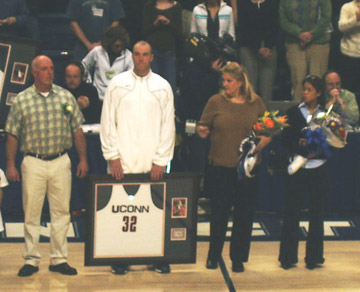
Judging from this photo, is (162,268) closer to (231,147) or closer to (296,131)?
(231,147)

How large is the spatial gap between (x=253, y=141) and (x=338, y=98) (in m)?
2.00

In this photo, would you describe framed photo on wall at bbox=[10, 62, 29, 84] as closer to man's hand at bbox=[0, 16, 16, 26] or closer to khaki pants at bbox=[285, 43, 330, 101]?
man's hand at bbox=[0, 16, 16, 26]

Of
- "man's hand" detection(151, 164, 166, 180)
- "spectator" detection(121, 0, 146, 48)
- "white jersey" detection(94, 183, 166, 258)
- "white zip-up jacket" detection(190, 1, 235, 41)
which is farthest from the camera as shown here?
"spectator" detection(121, 0, 146, 48)

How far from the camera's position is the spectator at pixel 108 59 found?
11.2 m

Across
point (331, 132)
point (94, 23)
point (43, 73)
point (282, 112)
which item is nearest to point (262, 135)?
point (331, 132)

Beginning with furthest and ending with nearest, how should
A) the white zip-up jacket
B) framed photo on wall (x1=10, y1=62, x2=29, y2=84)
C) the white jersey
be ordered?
1. the white zip-up jacket
2. framed photo on wall (x1=10, y1=62, x2=29, y2=84)
3. the white jersey

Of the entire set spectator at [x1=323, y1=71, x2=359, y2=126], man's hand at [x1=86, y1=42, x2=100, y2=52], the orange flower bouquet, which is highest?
man's hand at [x1=86, y1=42, x2=100, y2=52]

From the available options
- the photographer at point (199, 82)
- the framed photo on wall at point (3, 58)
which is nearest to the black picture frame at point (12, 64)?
the framed photo on wall at point (3, 58)

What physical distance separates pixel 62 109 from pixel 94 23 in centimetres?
364

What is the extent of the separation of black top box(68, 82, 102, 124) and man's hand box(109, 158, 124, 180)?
2.27 metres

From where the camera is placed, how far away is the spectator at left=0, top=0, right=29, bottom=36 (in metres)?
11.8

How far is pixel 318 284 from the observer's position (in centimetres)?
855

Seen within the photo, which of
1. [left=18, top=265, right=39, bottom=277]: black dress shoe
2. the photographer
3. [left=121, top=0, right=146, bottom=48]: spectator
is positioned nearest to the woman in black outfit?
the photographer

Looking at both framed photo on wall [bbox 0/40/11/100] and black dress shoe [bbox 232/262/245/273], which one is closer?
black dress shoe [bbox 232/262/245/273]
